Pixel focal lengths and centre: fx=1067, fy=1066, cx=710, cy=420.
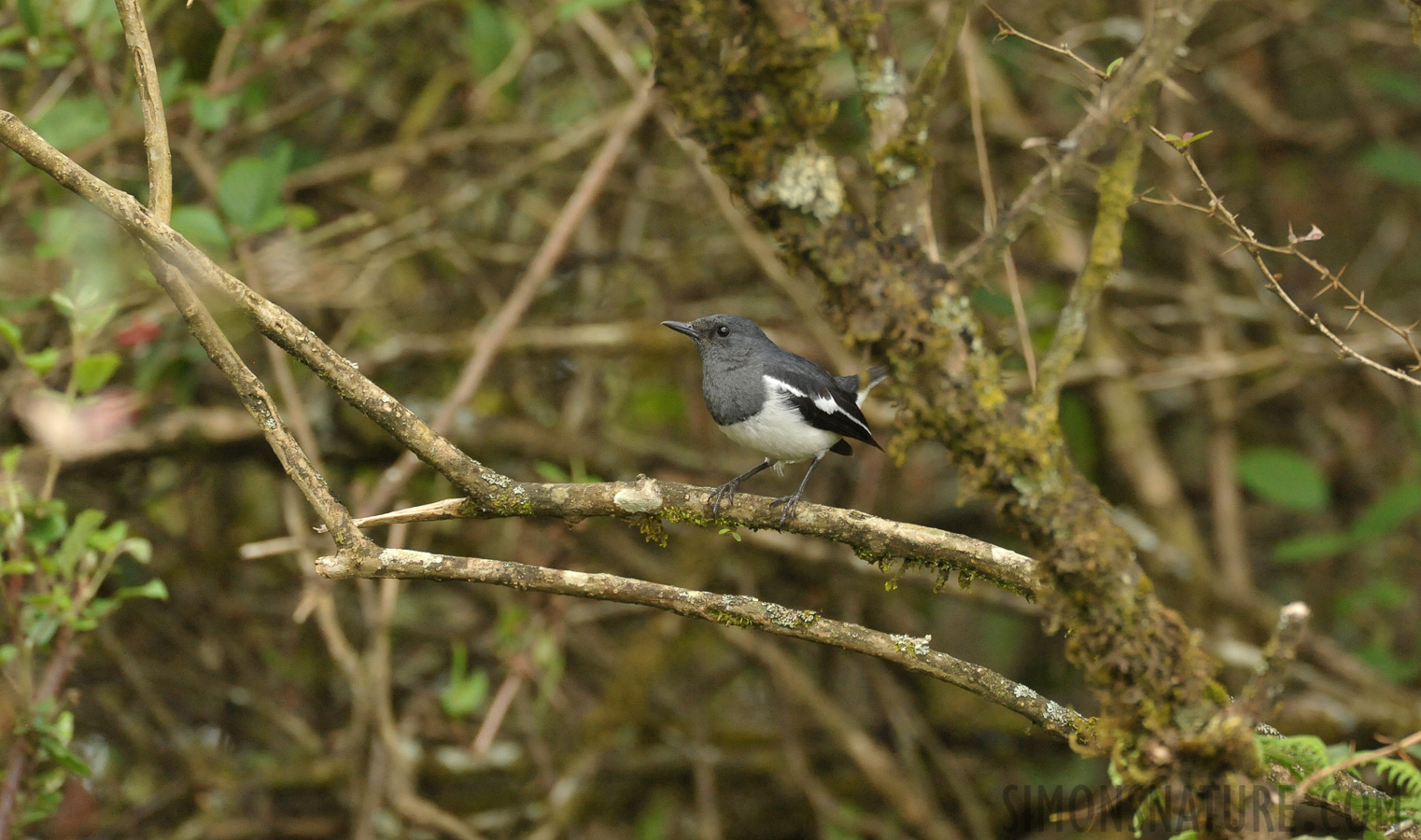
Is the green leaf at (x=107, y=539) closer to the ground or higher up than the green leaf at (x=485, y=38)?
closer to the ground

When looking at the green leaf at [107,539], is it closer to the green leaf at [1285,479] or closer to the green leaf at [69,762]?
the green leaf at [69,762]

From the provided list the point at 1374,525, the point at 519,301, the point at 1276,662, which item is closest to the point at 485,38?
the point at 519,301

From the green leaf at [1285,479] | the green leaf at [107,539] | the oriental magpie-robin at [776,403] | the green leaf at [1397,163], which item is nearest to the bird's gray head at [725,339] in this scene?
the oriental magpie-robin at [776,403]

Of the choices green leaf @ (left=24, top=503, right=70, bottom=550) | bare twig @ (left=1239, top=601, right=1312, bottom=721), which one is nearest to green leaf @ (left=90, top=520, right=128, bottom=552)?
green leaf @ (left=24, top=503, right=70, bottom=550)

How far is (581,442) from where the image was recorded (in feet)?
17.9

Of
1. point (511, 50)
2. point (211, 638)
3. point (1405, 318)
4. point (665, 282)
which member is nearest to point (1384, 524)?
point (1405, 318)

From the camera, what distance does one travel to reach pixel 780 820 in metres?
5.91

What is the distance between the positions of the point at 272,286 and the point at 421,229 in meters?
1.05

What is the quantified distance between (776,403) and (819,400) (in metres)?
0.18

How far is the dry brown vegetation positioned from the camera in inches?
114

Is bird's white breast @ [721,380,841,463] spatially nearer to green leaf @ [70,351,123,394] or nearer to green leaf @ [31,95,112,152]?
green leaf @ [70,351,123,394]

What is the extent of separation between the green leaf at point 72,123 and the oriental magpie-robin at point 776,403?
2.43 m

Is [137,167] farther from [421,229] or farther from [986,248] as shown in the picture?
[986,248]

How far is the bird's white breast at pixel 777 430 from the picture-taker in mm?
3849
